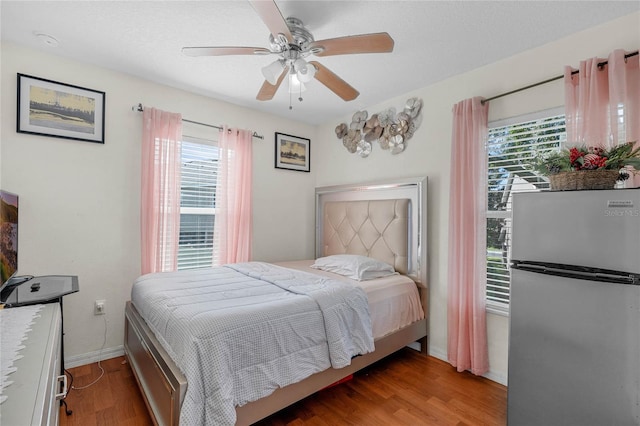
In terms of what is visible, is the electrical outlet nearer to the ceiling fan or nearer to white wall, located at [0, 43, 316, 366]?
white wall, located at [0, 43, 316, 366]

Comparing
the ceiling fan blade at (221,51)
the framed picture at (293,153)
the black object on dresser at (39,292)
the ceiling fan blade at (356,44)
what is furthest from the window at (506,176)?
the black object on dresser at (39,292)

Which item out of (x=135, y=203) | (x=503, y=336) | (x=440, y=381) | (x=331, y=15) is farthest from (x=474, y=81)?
(x=135, y=203)

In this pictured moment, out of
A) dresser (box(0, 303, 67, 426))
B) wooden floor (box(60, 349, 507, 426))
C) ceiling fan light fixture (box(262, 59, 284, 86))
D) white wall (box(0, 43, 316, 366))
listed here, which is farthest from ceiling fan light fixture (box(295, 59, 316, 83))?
wooden floor (box(60, 349, 507, 426))

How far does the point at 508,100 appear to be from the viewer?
7.90 feet

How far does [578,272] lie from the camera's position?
150 centimetres

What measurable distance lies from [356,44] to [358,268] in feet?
5.96

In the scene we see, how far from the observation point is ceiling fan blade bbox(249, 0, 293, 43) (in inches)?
54.8

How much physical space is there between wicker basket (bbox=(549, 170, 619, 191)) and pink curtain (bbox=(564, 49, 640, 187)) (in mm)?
290

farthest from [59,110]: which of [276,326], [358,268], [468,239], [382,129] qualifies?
[468,239]

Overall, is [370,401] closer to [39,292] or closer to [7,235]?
[39,292]

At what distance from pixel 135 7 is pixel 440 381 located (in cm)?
349

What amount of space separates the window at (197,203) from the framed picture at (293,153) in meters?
0.85

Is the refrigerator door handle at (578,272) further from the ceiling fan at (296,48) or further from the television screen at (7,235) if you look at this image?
the television screen at (7,235)

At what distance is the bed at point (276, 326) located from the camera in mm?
1477
